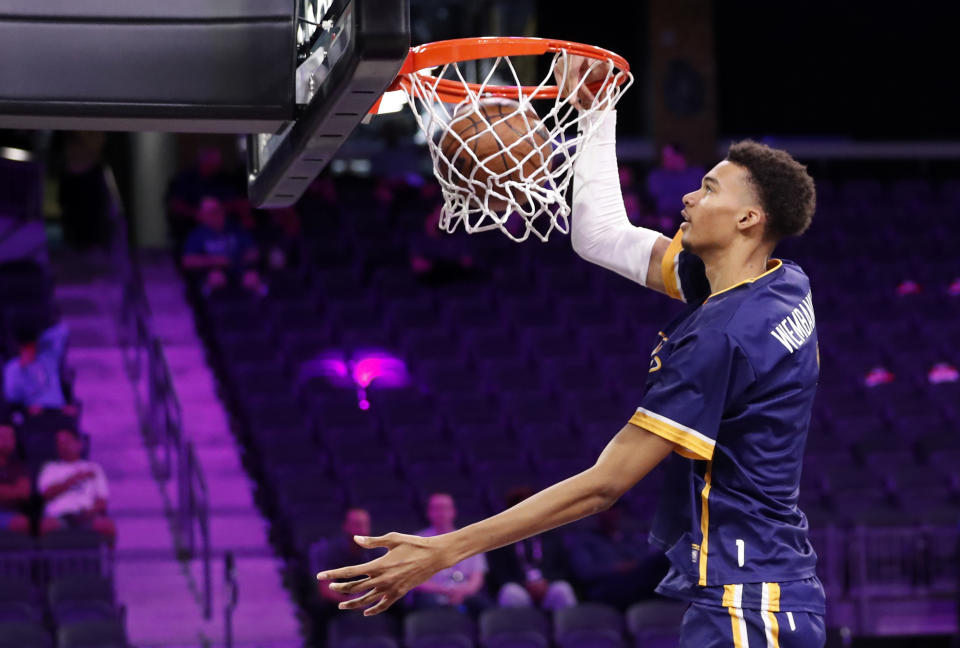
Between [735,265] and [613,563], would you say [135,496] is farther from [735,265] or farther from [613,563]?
[735,265]

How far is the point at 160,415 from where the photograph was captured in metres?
11.3

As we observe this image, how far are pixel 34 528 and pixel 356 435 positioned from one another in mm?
2432

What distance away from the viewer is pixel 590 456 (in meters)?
10.1

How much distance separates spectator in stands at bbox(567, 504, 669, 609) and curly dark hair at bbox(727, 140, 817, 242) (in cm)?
531

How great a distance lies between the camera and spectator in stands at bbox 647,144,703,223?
1411cm

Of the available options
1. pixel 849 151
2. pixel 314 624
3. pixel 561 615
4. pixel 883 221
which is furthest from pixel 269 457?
pixel 849 151

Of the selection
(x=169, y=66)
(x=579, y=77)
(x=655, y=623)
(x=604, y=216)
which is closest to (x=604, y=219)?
(x=604, y=216)

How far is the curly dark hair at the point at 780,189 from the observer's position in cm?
294

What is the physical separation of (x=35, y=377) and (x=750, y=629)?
335 inches

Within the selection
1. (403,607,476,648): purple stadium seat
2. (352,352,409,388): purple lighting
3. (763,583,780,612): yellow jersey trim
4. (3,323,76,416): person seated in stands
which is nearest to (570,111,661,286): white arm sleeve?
(763,583,780,612): yellow jersey trim

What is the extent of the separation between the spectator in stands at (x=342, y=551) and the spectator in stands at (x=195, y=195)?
16.7ft

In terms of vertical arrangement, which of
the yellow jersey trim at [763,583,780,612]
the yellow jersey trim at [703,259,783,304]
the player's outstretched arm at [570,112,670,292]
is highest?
the player's outstretched arm at [570,112,670,292]

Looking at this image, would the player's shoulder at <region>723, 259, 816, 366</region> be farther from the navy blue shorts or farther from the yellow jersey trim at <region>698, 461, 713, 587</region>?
the navy blue shorts

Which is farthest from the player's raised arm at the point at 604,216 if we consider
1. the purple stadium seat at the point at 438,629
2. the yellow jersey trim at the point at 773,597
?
the purple stadium seat at the point at 438,629
